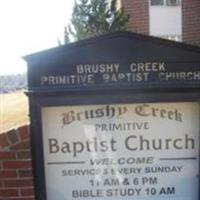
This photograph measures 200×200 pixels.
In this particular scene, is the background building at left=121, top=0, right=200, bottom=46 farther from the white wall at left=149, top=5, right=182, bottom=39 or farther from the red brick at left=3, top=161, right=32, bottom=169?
the red brick at left=3, top=161, right=32, bottom=169

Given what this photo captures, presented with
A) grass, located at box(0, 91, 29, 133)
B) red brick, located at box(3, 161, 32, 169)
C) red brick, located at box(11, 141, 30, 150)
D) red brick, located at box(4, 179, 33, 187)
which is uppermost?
red brick, located at box(11, 141, 30, 150)

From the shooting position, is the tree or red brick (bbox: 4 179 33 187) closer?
red brick (bbox: 4 179 33 187)

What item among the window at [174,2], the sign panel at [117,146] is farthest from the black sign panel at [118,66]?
the window at [174,2]

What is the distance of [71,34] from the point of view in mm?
15523

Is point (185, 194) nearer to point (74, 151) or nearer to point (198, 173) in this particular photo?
point (198, 173)

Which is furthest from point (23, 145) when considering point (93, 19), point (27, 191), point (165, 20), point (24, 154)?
point (165, 20)

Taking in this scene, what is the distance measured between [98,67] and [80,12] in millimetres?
12263

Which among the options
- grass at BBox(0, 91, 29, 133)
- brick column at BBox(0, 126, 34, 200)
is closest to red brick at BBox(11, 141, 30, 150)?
brick column at BBox(0, 126, 34, 200)

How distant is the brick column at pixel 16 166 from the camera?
3371 millimetres

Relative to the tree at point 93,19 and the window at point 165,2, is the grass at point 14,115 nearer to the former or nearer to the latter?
the tree at point 93,19

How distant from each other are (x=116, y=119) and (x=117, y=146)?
0.48 ft

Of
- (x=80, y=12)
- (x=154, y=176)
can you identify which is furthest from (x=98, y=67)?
(x=80, y=12)

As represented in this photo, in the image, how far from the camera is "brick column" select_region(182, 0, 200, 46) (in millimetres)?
17984

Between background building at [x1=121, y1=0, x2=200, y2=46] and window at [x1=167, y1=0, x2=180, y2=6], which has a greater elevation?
window at [x1=167, y1=0, x2=180, y2=6]
